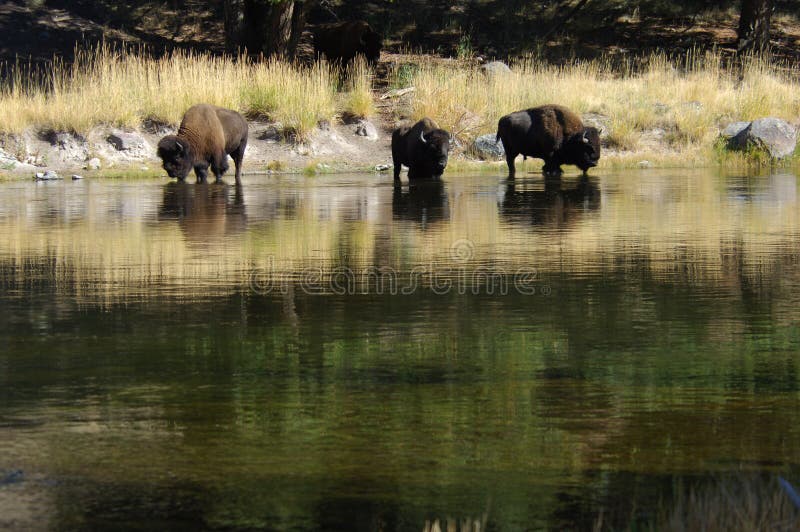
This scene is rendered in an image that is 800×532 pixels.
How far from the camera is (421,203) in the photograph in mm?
16328

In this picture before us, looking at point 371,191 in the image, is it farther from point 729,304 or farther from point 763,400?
point 763,400

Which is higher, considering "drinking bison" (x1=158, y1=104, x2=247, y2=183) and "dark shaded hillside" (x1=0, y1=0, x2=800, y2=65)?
"dark shaded hillside" (x1=0, y1=0, x2=800, y2=65)

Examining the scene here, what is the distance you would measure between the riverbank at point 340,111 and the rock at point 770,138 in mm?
277

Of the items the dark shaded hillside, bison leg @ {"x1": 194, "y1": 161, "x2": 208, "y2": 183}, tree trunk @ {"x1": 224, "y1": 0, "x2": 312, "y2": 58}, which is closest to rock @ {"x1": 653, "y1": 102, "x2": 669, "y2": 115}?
tree trunk @ {"x1": 224, "y1": 0, "x2": 312, "y2": 58}

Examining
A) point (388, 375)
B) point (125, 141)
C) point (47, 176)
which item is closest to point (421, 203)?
point (388, 375)

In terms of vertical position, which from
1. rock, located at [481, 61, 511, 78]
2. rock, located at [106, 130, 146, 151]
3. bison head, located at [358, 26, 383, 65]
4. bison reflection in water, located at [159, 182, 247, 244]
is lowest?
bison reflection in water, located at [159, 182, 247, 244]

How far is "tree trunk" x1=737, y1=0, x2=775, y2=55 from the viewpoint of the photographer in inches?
1565

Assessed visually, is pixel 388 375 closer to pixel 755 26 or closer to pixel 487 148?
pixel 487 148

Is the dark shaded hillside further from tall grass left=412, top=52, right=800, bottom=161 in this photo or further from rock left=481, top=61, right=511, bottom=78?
tall grass left=412, top=52, right=800, bottom=161

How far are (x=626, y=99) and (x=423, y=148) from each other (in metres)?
Result: 11.3

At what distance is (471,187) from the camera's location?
1977 centimetres

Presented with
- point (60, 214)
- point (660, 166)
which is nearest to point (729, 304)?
point (60, 214)

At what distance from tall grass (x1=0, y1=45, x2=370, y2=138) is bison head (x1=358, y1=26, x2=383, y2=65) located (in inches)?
305

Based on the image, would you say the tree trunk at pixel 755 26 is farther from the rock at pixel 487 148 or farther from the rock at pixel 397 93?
the rock at pixel 487 148
